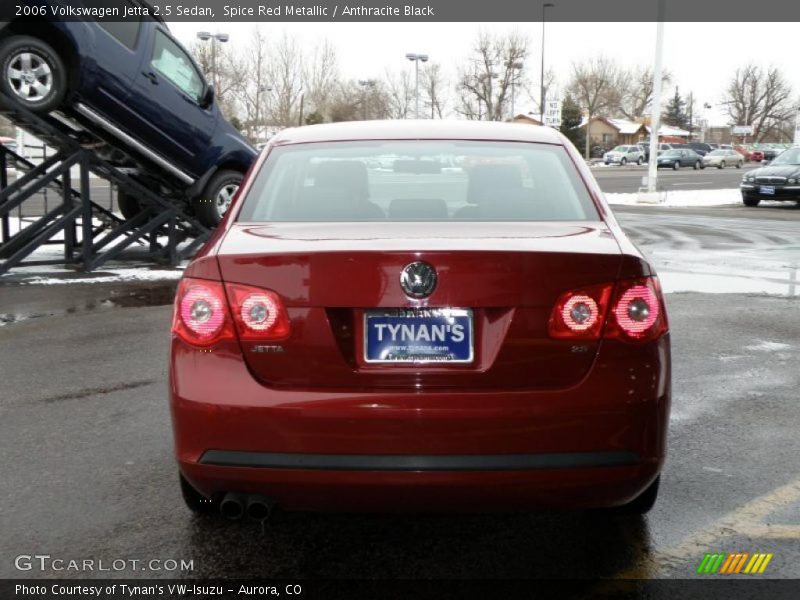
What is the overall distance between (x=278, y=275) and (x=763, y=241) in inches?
530

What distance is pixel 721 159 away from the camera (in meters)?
63.3

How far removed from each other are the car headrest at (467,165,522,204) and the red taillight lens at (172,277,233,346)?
1194mm

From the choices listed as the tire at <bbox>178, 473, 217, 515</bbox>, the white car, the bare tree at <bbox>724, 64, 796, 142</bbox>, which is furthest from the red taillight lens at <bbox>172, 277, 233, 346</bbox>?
→ the bare tree at <bbox>724, 64, 796, 142</bbox>

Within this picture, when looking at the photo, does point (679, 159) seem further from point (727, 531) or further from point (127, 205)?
point (727, 531)

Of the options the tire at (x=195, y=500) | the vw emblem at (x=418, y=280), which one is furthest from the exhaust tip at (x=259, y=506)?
the vw emblem at (x=418, y=280)

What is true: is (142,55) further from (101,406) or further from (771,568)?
(771,568)

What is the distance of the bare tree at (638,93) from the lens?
4469 inches

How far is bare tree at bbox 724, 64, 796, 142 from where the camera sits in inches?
4225

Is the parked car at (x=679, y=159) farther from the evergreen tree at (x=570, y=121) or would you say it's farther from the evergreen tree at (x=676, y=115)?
the evergreen tree at (x=676, y=115)

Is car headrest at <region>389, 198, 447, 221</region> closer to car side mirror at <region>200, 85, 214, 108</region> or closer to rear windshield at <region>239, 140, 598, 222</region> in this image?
rear windshield at <region>239, 140, 598, 222</region>

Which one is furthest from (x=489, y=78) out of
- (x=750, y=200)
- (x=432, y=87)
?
(x=750, y=200)

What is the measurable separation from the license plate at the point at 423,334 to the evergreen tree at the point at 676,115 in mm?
133342

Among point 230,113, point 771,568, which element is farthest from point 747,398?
point 230,113

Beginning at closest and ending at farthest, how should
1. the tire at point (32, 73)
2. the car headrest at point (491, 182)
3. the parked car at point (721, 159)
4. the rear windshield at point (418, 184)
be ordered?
the rear windshield at point (418, 184)
the car headrest at point (491, 182)
the tire at point (32, 73)
the parked car at point (721, 159)
